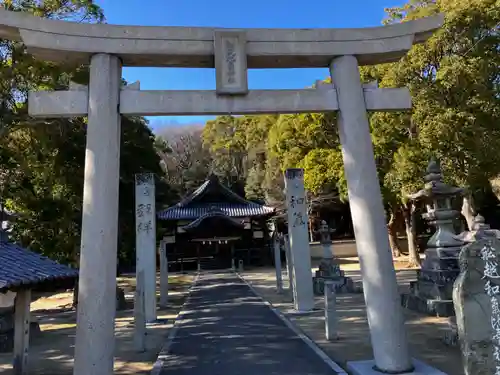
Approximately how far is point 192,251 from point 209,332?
845 inches

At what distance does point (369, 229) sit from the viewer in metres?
5.39

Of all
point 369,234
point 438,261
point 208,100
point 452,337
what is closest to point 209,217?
point 438,261

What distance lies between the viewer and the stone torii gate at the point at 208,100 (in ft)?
16.7

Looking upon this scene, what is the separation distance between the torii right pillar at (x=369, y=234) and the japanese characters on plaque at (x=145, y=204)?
6.91 metres

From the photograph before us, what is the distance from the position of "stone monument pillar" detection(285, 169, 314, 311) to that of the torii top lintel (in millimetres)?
5707

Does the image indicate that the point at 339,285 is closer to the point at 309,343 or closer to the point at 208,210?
the point at 309,343

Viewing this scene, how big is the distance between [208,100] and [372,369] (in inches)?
164

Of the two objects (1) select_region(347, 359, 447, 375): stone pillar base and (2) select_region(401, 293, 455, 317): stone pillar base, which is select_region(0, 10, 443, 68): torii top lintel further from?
(2) select_region(401, 293, 455, 317): stone pillar base

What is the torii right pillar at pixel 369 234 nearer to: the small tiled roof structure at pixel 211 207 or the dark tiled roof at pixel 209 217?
the dark tiled roof at pixel 209 217

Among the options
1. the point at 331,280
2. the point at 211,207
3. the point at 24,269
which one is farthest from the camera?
the point at 211,207

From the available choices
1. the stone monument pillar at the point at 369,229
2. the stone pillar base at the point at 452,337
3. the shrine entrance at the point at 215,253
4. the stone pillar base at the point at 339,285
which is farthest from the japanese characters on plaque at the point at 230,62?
the shrine entrance at the point at 215,253

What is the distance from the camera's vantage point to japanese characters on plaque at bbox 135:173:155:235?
11109 mm

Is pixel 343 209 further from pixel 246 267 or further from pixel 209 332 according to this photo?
pixel 209 332

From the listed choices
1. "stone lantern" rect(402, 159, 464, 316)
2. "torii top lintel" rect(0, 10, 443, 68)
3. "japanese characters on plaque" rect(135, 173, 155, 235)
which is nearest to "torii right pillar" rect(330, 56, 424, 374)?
"torii top lintel" rect(0, 10, 443, 68)
